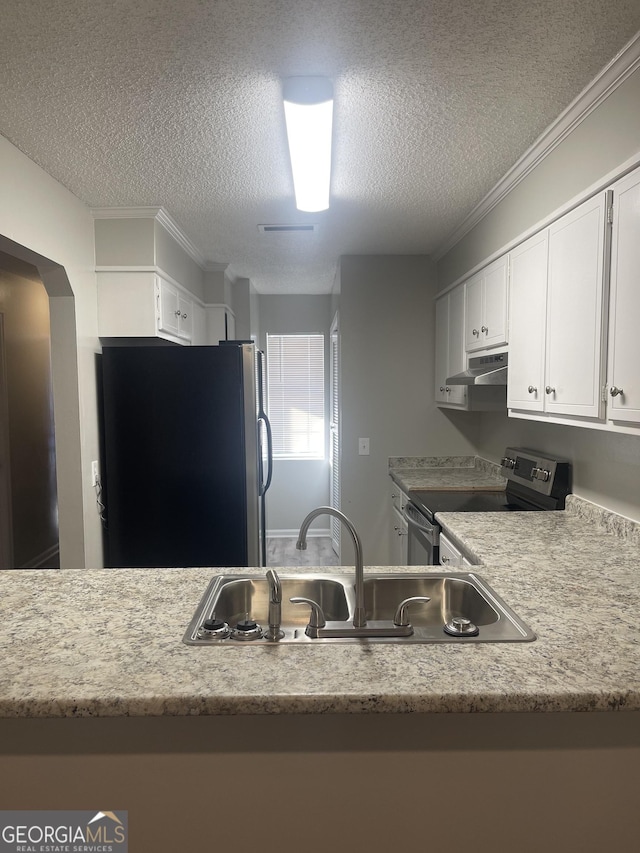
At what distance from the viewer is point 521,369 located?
7.74 ft

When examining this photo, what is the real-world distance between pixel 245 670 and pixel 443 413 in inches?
127

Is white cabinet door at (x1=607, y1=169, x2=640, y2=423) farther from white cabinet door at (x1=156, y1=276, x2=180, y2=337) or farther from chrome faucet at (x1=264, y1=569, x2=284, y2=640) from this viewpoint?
white cabinet door at (x1=156, y1=276, x2=180, y2=337)

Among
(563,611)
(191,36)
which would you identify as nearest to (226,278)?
(191,36)

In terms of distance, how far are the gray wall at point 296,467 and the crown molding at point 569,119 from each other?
2809 millimetres

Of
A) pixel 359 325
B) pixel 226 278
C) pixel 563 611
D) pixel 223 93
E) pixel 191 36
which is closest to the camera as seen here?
pixel 563 611

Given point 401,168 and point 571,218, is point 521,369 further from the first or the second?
point 401,168

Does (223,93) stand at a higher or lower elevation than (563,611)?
higher

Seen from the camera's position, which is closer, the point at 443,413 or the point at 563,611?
the point at 563,611

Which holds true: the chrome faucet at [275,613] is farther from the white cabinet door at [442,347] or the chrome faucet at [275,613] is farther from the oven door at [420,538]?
the white cabinet door at [442,347]

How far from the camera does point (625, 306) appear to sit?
160 centimetres

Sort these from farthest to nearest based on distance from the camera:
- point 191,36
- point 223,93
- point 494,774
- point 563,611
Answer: point 223,93 → point 191,36 → point 563,611 → point 494,774

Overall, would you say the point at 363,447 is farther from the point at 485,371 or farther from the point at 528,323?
the point at 528,323

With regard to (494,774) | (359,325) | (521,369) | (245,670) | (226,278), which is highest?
(226,278)

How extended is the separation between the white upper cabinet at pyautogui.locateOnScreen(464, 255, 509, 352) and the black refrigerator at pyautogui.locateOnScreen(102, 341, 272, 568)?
1.25m
